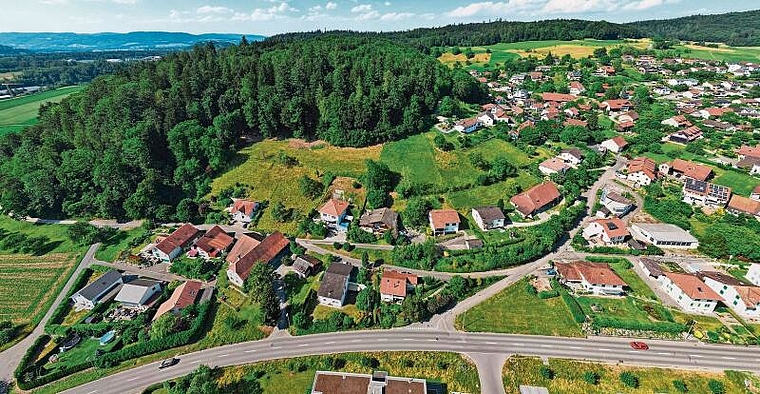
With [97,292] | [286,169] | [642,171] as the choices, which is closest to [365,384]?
[97,292]

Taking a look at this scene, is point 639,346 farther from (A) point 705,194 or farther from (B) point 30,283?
(B) point 30,283

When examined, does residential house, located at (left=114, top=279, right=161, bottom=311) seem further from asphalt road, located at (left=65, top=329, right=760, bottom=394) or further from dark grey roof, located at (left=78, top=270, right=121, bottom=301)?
asphalt road, located at (left=65, top=329, right=760, bottom=394)

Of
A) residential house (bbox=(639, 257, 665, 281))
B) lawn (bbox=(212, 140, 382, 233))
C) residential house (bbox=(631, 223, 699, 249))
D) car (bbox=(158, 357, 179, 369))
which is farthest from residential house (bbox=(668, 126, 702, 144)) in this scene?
car (bbox=(158, 357, 179, 369))

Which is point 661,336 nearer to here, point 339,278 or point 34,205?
point 339,278

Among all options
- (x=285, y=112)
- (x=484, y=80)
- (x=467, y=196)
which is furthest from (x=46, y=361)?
(x=484, y=80)

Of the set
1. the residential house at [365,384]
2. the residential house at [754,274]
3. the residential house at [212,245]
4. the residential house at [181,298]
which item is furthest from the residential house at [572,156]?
the residential house at [181,298]

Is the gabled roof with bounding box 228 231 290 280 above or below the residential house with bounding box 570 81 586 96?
below

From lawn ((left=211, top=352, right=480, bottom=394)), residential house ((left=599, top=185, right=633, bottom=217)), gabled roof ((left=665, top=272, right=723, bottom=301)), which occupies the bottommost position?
lawn ((left=211, top=352, right=480, bottom=394))
